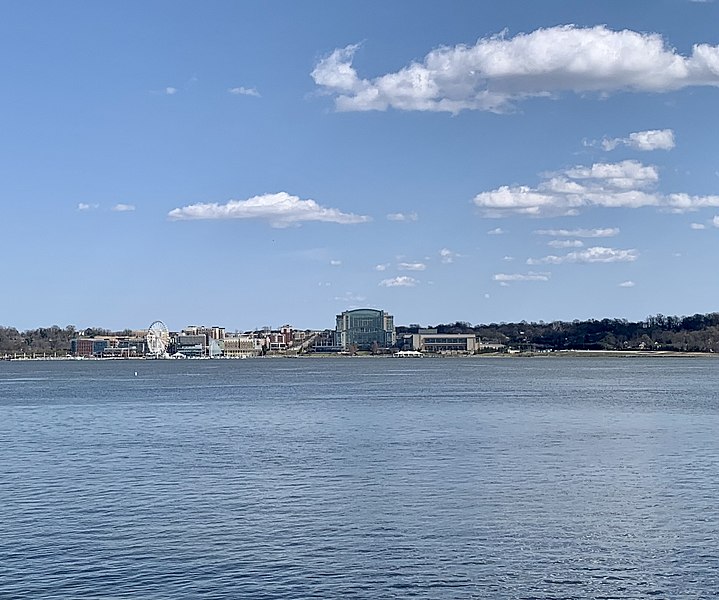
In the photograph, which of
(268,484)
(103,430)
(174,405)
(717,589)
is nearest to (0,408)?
(174,405)

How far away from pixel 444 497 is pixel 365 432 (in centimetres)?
2310

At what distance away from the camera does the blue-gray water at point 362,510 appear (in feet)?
79.5

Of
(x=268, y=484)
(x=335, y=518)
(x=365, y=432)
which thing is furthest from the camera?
(x=365, y=432)

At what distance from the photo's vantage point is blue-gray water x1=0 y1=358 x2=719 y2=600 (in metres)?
24.2

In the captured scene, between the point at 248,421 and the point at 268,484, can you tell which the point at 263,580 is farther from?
the point at 248,421

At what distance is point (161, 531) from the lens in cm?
2938

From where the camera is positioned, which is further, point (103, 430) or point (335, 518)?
point (103, 430)

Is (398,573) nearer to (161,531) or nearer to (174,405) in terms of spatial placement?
(161,531)

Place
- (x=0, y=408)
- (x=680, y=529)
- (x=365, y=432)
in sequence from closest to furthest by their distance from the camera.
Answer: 1. (x=680, y=529)
2. (x=365, y=432)
3. (x=0, y=408)

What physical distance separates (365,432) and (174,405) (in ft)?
104

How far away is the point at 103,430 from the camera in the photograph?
60406mm

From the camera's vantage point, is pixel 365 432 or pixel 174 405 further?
pixel 174 405

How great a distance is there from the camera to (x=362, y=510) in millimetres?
32281

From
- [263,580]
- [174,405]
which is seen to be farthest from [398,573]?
[174,405]
